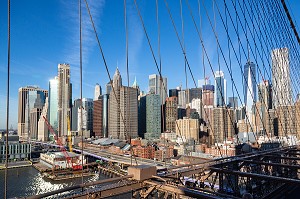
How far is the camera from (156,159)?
166 feet

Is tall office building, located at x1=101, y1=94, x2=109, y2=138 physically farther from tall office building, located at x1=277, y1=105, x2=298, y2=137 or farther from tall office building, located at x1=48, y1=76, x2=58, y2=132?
tall office building, located at x1=277, y1=105, x2=298, y2=137

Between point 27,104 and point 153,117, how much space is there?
76.1 metres

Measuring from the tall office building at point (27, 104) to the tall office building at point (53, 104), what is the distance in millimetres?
8780

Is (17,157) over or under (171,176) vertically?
under

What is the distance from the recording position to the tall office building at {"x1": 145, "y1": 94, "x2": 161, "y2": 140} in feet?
283

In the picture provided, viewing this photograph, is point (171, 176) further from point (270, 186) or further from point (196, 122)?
point (196, 122)

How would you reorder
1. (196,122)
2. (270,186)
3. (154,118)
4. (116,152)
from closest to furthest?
(270,186)
(116,152)
(196,122)
(154,118)

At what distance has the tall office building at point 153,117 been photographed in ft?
283

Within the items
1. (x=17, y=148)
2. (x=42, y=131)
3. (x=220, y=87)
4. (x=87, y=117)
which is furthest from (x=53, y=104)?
(x=220, y=87)

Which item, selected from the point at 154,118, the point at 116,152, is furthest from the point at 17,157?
the point at 154,118

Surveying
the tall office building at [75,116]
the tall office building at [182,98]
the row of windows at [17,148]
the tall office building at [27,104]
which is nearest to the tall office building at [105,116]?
the tall office building at [75,116]

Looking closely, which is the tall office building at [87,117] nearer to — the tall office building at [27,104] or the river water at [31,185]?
the tall office building at [27,104]

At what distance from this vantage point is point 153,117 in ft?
288

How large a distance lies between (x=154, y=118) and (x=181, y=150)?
35761 millimetres
